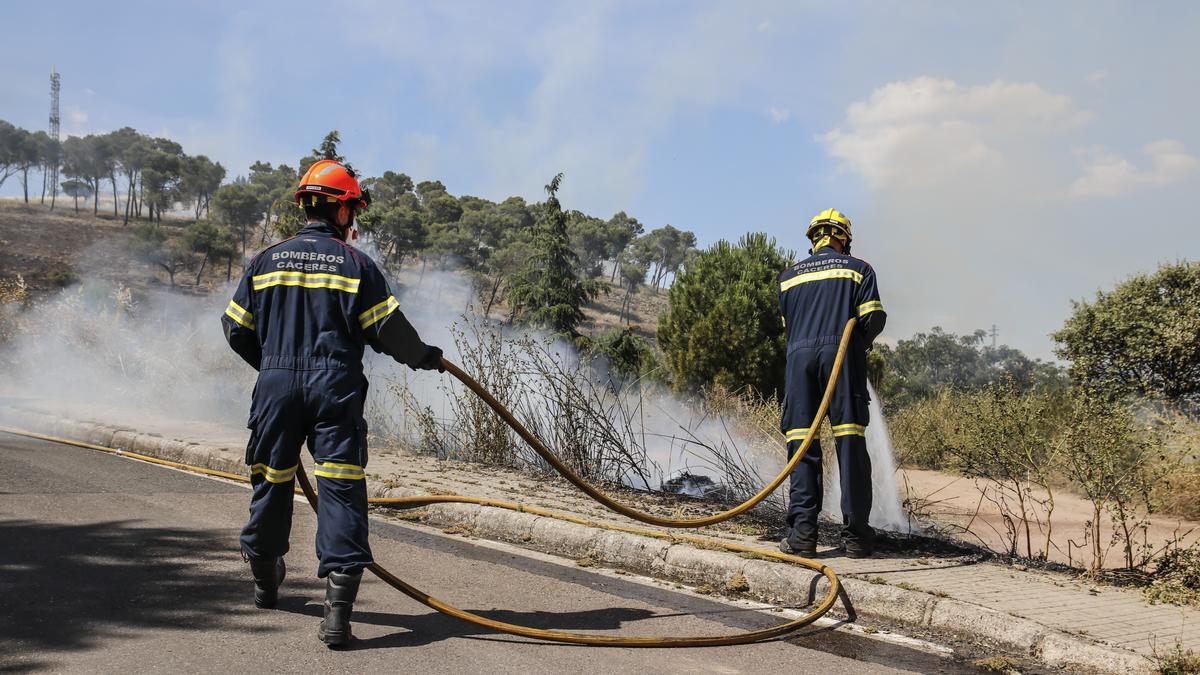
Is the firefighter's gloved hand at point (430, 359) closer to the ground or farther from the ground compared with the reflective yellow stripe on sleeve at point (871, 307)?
closer to the ground

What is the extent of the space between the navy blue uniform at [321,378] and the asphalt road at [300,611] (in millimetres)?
389

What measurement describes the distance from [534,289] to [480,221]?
1564 inches

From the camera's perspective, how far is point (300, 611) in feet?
13.6

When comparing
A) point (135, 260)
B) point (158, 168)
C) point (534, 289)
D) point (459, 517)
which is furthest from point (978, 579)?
point (158, 168)

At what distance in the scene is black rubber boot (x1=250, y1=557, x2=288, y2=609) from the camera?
158 inches

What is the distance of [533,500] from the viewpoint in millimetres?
7109

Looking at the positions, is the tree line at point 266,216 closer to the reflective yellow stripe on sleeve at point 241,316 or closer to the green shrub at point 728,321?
the green shrub at point 728,321

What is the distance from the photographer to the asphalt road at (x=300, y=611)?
3529 mm

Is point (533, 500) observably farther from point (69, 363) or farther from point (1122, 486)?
point (69, 363)

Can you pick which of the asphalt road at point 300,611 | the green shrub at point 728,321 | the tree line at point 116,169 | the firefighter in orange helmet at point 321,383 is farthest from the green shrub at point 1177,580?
the tree line at point 116,169

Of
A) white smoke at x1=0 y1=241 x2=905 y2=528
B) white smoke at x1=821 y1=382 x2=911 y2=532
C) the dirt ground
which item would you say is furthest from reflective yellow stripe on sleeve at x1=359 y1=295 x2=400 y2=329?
white smoke at x1=0 y1=241 x2=905 y2=528

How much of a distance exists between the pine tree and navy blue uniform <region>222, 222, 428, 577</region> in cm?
2897

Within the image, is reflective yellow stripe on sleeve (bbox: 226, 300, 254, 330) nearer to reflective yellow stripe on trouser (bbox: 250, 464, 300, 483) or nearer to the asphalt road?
reflective yellow stripe on trouser (bbox: 250, 464, 300, 483)

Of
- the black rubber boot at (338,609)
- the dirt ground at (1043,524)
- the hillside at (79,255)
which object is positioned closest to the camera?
the black rubber boot at (338,609)
